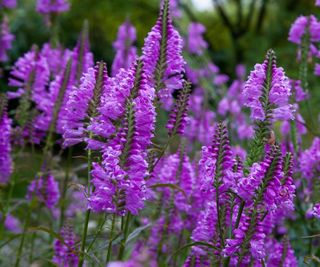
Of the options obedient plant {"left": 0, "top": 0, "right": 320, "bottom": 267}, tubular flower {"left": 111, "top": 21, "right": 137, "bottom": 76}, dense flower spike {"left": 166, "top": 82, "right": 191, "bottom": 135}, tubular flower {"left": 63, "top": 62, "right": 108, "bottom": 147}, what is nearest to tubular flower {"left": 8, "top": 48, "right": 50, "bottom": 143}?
obedient plant {"left": 0, "top": 0, "right": 320, "bottom": 267}

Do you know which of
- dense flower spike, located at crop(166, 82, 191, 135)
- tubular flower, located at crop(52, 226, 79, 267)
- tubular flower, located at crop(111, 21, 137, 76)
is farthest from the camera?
tubular flower, located at crop(111, 21, 137, 76)

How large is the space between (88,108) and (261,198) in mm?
894

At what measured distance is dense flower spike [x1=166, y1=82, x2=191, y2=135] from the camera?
2873 mm

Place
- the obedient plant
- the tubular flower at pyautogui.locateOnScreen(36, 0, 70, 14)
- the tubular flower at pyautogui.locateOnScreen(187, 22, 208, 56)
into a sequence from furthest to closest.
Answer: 1. the tubular flower at pyautogui.locateOnScreen(187, 22, 208, 56)
2. the tubular flower at pyautogui.locateOnScreen(36, 0, 70, 14)
3. the obedient plant

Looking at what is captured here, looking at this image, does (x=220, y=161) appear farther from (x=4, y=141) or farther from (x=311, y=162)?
(x=311, y=162)

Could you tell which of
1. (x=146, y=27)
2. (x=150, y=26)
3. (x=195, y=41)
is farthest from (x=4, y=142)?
(x=146, y=27)

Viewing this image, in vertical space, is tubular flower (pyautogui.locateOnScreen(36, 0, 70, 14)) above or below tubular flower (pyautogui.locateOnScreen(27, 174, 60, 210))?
above

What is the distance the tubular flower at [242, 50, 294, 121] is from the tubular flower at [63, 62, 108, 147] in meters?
0.65

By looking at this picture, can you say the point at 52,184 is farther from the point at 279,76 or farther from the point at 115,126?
the point at 279,76

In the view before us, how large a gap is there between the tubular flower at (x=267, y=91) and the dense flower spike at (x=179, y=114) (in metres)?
0.30

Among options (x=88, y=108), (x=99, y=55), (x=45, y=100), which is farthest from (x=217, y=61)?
(x=88, y=108)

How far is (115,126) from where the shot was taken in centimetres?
258

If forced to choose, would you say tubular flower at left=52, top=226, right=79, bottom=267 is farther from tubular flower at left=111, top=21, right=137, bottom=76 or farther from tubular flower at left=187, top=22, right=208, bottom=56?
tubular flower at left=187, top=22, right=208, bottom=56

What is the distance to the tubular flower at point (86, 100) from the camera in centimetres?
272
